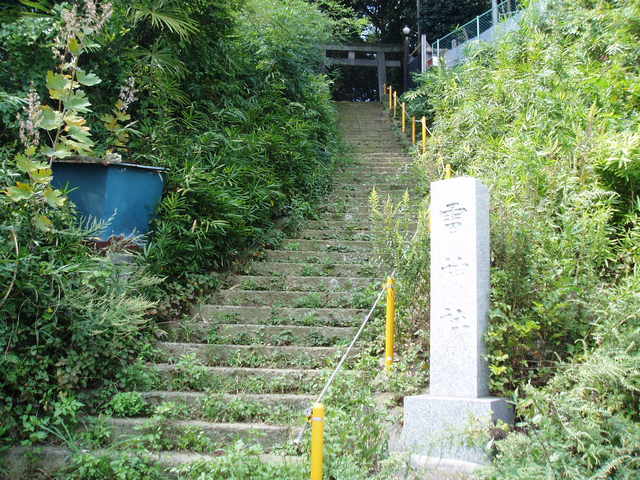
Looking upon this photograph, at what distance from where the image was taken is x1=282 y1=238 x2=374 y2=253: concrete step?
24.5 ft

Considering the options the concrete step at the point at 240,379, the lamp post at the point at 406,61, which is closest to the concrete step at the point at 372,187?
the concrete step at the point at 240,379

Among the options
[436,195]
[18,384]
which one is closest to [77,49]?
[18,384]

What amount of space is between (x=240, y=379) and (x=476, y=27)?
1293 centimetres

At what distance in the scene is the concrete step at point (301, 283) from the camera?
6418mm

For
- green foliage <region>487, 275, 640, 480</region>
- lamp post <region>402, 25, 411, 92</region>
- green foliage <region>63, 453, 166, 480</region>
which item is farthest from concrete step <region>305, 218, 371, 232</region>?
lamp post <region>402, 25, 411, 92</region>

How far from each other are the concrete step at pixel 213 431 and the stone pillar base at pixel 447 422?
886mm

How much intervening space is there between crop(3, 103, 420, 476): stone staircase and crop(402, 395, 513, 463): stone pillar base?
794 millimetres

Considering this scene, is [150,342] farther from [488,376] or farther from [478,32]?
[478,32]

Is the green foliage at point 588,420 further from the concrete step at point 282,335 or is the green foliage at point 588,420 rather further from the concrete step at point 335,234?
the concrete step at point 335,234

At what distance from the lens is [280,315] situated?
→ 5805 mm

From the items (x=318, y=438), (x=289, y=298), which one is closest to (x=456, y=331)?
(x=318, y=438)

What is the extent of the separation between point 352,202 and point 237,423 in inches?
218

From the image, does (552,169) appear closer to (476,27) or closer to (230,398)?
(230,398)

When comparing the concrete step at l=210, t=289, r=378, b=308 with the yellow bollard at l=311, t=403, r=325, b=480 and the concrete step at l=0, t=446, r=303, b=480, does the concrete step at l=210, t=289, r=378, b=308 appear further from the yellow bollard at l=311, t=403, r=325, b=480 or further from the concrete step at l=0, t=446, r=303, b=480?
the yellow bollard at l=311, t=403, r=325, b=480
